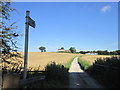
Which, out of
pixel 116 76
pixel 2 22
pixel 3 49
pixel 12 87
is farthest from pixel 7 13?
pixel 116 76

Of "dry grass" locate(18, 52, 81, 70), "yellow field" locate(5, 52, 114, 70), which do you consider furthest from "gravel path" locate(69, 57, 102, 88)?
"dry grass" locate(18, 52, 81, 70)

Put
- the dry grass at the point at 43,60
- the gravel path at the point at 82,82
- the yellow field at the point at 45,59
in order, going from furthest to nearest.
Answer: the yellow field at the point at 45,59 < the dry grass at the point at 43,60 < the gravel path at the point at 82,82

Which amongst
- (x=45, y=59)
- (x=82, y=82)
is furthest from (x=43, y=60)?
(x=82, y=82)

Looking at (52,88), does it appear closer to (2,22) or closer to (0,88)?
(0,88)

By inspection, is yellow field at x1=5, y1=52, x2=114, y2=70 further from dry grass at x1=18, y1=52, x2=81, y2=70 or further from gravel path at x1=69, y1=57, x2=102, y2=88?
gravel path at x1=69, y1=57, x2=102, y2=88

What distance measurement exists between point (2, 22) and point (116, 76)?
488cm

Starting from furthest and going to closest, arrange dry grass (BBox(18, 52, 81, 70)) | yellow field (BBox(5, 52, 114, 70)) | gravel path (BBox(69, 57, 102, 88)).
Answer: yellow field (BBox(5, 52, 114, 70)) → dry grass (BBox(18, 52, 81, 70)) → gravel path (BBox(69, 57, 102, 88))

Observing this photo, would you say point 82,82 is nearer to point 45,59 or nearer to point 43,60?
point 43,60

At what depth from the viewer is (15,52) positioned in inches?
A: 324

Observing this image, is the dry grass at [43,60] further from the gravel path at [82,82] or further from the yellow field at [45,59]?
the gravel path at [82,82]

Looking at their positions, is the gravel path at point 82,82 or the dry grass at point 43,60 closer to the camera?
the gravel path at point 82,82

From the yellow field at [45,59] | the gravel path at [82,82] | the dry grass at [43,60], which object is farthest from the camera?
the yellow field at [45,59]

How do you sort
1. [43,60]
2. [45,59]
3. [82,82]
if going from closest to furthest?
[82,82] → [43,60] → [45,59]

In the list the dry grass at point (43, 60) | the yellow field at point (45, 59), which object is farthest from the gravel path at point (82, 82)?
the dry grass at point (43, 60)
